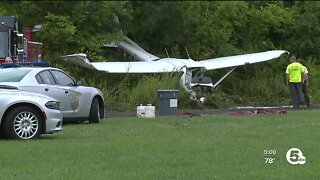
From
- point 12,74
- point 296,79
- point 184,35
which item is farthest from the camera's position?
point 184,35

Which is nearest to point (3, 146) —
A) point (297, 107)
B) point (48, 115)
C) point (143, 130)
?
point (48, 115)

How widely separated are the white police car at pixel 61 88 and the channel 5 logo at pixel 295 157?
7.48 meters

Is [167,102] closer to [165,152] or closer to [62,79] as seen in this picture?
[62,79]

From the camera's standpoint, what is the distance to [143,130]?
1588cm

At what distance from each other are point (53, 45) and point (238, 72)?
29.8 ft

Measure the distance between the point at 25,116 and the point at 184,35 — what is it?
21.5 meters

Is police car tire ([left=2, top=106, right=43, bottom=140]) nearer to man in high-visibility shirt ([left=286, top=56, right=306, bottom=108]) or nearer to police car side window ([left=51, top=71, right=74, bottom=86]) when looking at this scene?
police car side window ([left=51, top=71, right=74, bottom=86])

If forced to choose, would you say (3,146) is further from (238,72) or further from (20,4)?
(238,72)

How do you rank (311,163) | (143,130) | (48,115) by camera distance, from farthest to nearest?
(143,130) < (48,115) < (311,163)

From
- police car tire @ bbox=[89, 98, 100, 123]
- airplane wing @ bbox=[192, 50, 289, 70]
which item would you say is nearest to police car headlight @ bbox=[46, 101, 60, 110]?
police car tire @ bbox=[89, 98, 100, 123]

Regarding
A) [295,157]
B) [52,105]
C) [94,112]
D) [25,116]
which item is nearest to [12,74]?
[94,112]

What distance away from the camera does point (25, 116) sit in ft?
44.4

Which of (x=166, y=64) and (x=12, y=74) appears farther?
(x=166, y=64)

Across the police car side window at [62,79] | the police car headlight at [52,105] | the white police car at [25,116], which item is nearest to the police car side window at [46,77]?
the police car side window at [62,79]
